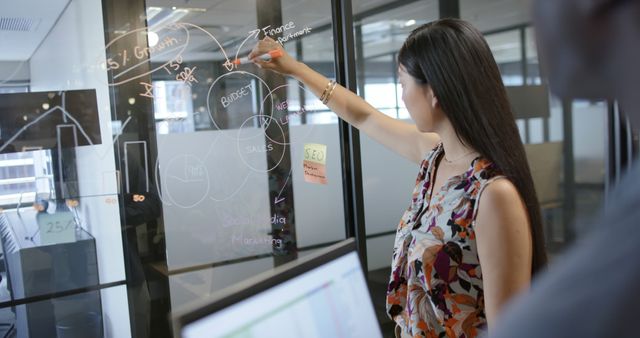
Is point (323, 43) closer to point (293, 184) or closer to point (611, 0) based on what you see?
point (293, 184)

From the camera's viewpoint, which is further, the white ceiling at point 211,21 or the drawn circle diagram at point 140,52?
the drawn circle diagram at point 140,52

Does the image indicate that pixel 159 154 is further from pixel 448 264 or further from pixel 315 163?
pixel 448 264

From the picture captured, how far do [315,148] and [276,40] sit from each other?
51cm

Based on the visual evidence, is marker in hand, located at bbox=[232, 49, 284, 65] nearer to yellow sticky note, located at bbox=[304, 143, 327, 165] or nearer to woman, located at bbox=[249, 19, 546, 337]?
yellow sticky note, located at bbox=[304, 143, 327, 165]

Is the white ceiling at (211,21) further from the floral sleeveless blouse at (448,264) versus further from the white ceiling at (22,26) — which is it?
the floral sleeveless blouse at (448,264)

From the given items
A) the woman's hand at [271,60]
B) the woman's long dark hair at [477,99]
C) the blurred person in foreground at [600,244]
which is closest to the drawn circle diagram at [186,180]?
the woman's hand at [271,60]

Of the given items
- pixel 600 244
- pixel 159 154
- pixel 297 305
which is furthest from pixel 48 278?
pixel 600 244

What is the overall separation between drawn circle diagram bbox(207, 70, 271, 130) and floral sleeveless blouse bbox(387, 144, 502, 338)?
1.05m

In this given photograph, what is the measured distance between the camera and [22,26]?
1867 mm

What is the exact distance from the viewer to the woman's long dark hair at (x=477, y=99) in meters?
1.37

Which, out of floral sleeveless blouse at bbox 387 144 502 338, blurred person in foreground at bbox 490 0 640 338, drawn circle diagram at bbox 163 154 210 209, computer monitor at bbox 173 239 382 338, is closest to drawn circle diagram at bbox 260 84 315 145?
drawn circle diagram at bbox 163 154 210 209

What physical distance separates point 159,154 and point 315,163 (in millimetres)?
713

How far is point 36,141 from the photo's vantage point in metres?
1.87

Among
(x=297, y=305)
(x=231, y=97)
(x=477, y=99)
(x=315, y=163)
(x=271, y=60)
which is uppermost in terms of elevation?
(x=271, y=60)
